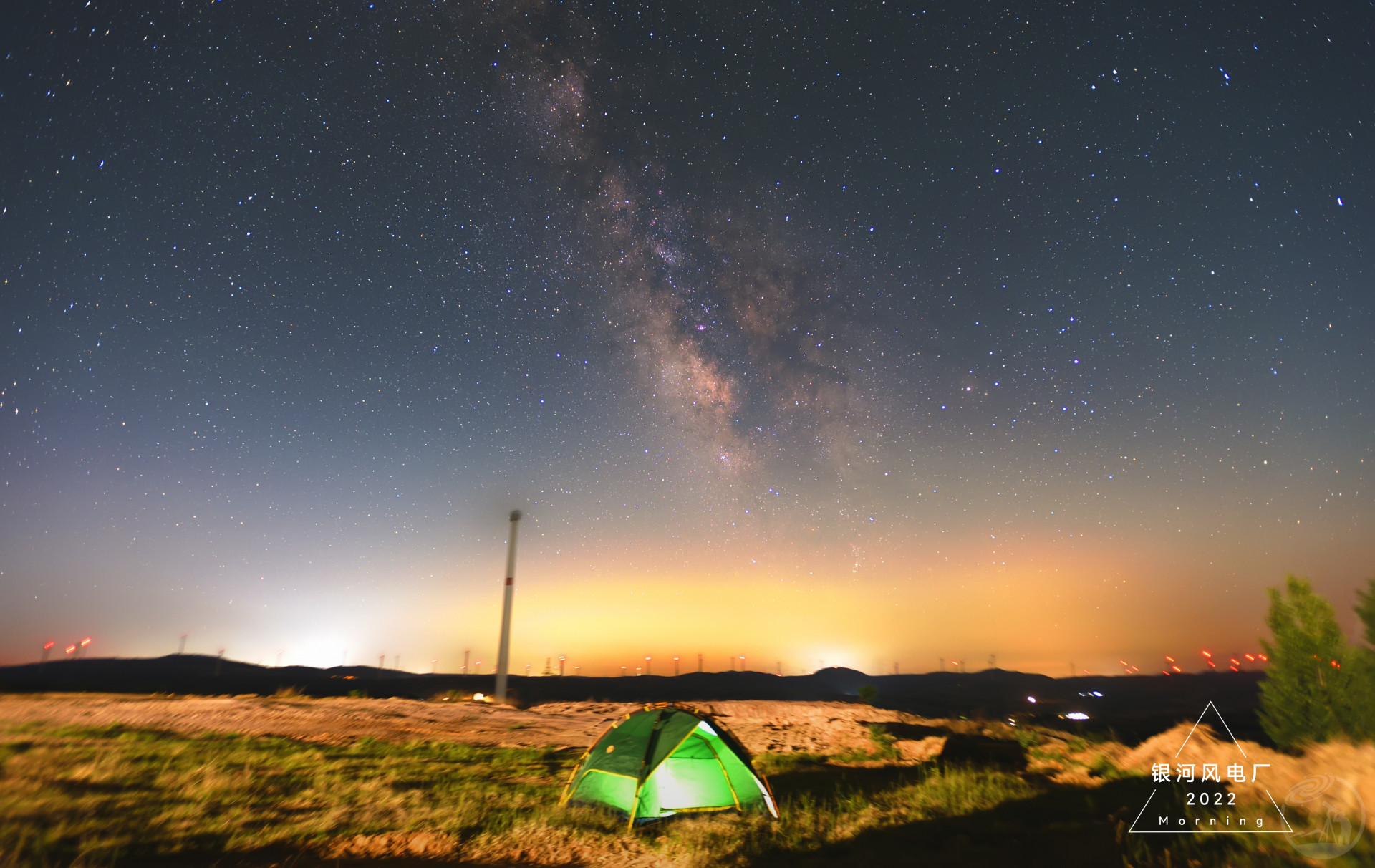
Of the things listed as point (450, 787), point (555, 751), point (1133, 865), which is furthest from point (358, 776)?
point (1133, 865)

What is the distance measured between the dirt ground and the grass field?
11.8ft

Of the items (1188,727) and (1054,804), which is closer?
(1054,804)

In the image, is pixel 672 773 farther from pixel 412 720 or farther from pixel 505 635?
pixel 505 635

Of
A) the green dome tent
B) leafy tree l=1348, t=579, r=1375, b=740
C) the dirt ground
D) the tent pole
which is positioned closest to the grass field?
the green dome tent

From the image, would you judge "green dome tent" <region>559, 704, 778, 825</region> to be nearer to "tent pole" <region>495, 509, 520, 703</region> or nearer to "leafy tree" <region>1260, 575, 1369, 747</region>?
"tent pole" <region>495, 509, 520, 703</region>

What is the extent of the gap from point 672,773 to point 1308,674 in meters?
54.9

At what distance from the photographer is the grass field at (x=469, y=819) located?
30.1 feet

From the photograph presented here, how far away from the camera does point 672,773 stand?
12.6 m

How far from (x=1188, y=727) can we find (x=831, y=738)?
41.7 ft

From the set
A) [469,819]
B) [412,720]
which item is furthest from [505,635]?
[469,819]

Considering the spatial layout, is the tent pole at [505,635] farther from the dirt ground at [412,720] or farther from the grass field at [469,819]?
the grass field at [469,819]

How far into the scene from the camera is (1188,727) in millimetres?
17656

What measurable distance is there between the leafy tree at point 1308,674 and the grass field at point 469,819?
141 feet

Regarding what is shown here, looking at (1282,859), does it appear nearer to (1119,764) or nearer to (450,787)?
(1119,764)
